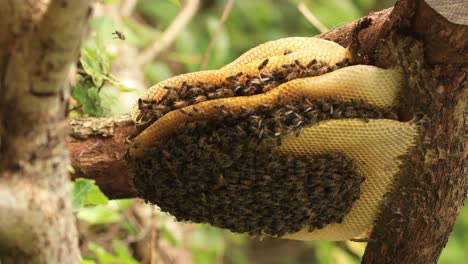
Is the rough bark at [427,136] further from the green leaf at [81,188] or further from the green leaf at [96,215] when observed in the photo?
the green leaf at [96,215]

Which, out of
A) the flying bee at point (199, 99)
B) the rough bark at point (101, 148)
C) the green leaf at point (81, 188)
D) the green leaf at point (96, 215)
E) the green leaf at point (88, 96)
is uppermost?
the green leaf at point (88, 96)

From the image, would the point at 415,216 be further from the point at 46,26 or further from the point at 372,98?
the point at 46,26

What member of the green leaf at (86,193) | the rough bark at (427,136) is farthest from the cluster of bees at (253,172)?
the green leaf at (86,193)

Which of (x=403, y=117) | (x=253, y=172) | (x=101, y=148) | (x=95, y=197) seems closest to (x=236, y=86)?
(x=253, y=172)

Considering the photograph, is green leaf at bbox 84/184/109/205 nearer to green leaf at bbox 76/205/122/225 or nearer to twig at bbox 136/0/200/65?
green leaf at bbox 76/205/122/225

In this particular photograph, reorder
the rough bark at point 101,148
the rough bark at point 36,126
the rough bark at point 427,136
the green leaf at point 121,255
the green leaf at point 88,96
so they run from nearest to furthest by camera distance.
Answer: the rough bark at point 36,126
the rough bark at point 427,136
the rough bark at point 101,148
the green leaf at point 88,96
the green leaf at point 121,255

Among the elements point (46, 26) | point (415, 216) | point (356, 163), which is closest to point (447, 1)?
point (356, 163)

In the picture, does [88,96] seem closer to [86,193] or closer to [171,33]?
[86,193]
